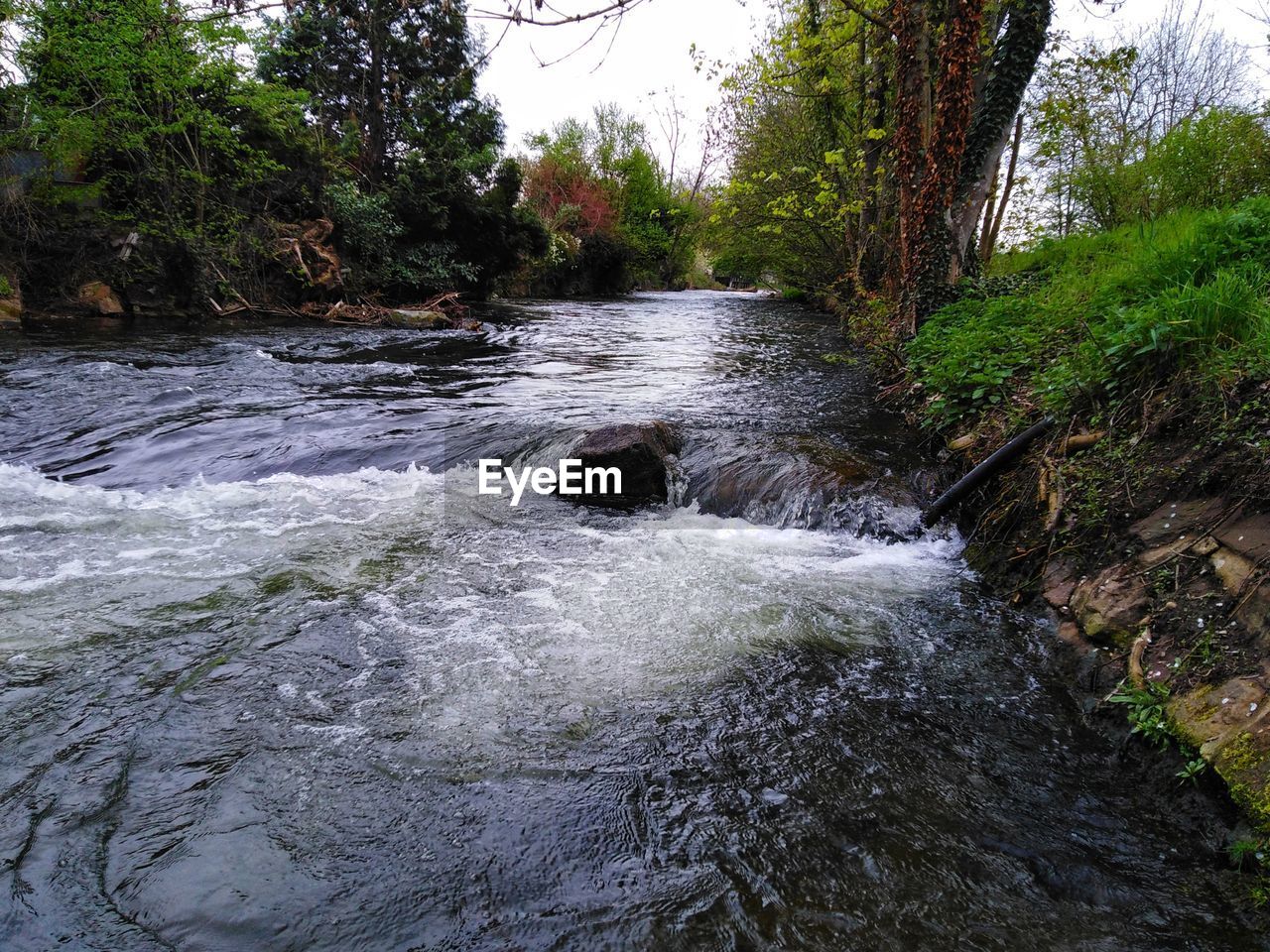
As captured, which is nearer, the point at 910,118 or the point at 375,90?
the point at 910,118

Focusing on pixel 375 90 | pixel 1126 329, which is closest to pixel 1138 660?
pixel 1126 329

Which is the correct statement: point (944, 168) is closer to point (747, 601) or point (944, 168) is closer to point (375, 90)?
point (747, 601)

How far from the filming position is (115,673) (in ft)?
9.34

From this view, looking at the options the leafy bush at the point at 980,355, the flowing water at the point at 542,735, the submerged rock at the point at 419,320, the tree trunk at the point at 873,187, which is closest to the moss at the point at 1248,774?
the flowing water at the point at 542,735

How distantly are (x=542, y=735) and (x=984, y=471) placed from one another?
3537 millimetres

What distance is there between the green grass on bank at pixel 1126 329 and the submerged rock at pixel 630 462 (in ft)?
8.34

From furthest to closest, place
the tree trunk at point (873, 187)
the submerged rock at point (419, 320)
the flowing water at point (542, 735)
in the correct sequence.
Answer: the submerged rock at point (419, 320), the tree trunk at point (873, 187), the flowing water at point (542, 735)

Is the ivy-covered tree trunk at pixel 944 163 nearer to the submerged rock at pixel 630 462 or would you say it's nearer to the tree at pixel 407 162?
the submerged rock at pixel 630 462

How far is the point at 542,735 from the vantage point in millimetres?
2643

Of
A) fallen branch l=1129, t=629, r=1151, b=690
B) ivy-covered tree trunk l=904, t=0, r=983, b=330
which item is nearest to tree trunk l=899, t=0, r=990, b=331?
ivy-covered tree trunk l=904, t=0, r=983, b=330

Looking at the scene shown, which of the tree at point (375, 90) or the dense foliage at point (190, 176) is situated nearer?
the dense foliage at point (190, 176)

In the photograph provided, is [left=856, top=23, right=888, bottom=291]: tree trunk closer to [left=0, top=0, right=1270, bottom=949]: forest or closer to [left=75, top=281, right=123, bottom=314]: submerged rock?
[left=0, top=0, right=1270, bottom=949]: forest

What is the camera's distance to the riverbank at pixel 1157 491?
2.38 metres

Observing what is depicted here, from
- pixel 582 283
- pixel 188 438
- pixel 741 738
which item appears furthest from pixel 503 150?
pixel 741 738
